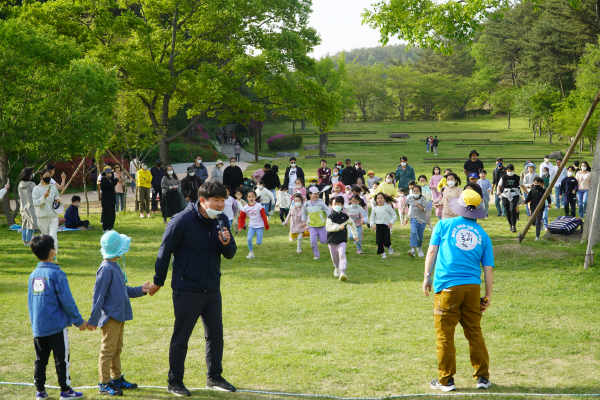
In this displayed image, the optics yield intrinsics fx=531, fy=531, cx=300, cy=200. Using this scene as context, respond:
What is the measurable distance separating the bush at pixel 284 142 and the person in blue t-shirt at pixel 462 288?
1881 inches

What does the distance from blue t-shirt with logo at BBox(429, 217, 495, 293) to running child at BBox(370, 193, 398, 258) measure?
6506mm

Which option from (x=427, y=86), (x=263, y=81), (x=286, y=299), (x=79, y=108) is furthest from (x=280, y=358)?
(x=427, y=86)

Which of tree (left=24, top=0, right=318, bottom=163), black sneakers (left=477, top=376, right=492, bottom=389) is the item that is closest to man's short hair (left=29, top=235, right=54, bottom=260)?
black sneakers (left=477, top=376, right=492, bottom=389)

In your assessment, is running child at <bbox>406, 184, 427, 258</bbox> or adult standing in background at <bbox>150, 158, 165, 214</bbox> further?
adult standing in background at <bbox>150, 158, 165, 214</bbox>

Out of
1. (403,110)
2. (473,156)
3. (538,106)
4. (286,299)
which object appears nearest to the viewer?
(286,299)

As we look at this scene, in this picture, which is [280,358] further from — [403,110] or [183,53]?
[403,110]

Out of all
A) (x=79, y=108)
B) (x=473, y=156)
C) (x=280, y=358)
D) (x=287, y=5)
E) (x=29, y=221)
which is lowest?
(x=280, y=358)

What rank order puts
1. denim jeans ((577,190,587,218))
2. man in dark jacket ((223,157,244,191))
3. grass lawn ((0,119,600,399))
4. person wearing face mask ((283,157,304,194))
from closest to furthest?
grass lawn ((0,119,600,399)) < denim jeans ((577,190,587,218)) < man in dark jacket ((223,157,244,191)) < person wearing face mask ((283,157,304,194))

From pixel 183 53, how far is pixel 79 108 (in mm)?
8982

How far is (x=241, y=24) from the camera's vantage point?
75.3 ft

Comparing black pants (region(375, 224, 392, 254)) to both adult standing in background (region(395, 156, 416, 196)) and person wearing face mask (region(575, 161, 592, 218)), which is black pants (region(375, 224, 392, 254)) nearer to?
adult standing in background (region(395, 156, 416, 196))

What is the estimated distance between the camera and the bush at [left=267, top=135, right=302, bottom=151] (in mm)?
52531

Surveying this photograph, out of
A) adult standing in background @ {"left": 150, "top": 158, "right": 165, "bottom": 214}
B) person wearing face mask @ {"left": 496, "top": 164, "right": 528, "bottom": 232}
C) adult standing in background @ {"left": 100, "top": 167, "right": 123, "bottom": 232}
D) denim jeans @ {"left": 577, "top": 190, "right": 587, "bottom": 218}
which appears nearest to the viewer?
person wearing face mask @ {"left": 496, "top": 164, "right": 528, "bottom": 232}

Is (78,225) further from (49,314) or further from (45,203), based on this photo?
(49,314)
